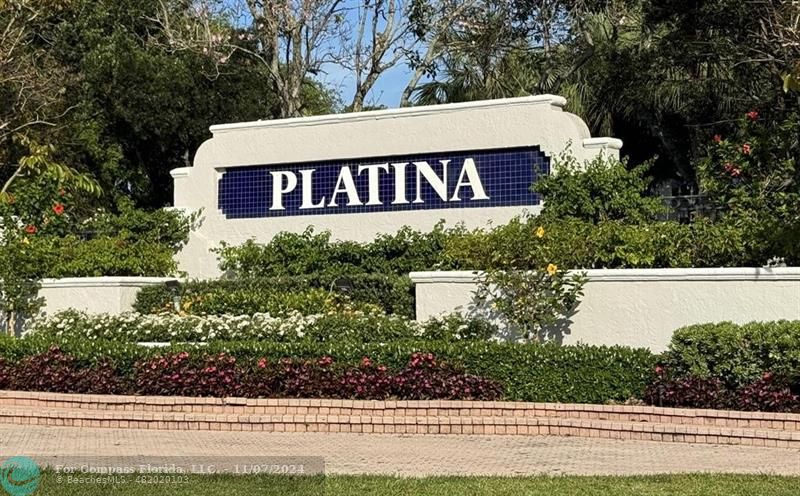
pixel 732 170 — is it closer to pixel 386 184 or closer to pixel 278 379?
pixel 386 184

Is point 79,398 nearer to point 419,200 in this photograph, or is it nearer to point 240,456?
point 240,456

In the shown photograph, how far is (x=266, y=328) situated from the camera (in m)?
14.1

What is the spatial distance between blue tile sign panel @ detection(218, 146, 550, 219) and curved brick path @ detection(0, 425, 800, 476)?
21.9ft

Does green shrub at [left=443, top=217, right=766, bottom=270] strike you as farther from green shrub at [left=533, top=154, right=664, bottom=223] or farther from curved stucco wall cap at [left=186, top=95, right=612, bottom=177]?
curved stucco wall cap at [left=186, top=95, right=612, bottom=177]

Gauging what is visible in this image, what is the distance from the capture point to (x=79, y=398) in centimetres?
1198

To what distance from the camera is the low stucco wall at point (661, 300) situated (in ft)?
41.9

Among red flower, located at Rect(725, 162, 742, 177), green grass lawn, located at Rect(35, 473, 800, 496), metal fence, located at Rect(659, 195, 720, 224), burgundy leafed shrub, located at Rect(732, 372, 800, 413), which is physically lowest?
green grass lawn, located at Rect(35, 473, 800, 496)

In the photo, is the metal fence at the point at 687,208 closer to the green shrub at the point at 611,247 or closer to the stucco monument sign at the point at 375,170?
the stucco monument sign at the point at 375,170

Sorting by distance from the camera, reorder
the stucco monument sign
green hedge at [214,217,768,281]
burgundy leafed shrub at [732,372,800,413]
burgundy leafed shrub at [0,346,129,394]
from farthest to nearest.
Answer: the stucco monument sign < green hedge at [214,217,768,281] < burgundy leafed shrub at [0,346,129,394] < burgundy leafed shrub at [732,372,800,413]

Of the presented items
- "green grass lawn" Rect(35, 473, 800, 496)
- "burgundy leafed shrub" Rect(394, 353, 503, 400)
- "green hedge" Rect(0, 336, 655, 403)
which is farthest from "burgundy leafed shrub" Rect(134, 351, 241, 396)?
"green grass lawn" Rect(35, 473, 800, 496)

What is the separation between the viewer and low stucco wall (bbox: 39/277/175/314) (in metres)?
16.5

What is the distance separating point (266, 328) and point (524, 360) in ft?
12.5

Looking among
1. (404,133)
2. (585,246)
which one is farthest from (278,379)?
(404,133)

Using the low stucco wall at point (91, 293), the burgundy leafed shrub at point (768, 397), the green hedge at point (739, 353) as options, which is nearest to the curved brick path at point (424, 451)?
the burgundy leafed shrub at point (768, 397)
